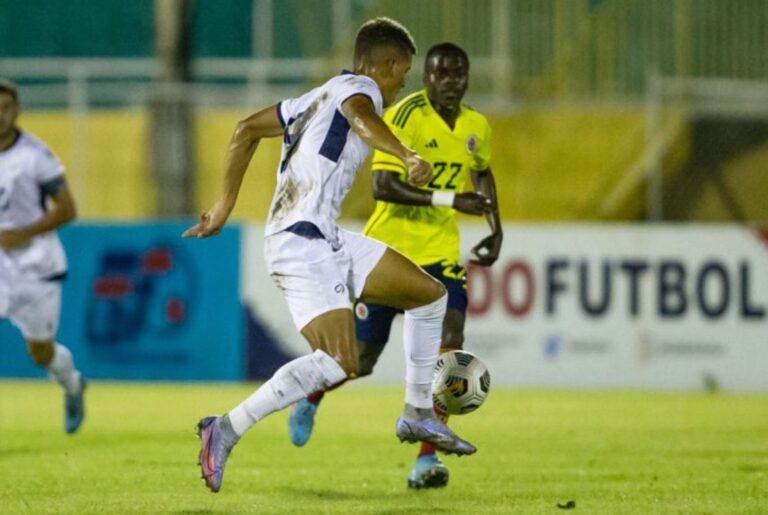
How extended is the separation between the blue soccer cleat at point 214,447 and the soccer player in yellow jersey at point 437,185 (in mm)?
1922

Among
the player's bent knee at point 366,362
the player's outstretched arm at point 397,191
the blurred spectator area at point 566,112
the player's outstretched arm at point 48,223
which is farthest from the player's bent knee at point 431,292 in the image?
the blurred spectator area at point 566,112

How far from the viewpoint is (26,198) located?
12.8 m

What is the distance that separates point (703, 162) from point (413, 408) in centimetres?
1162

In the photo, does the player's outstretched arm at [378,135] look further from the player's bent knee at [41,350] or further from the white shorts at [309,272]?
the player's bent knee at [41,350]

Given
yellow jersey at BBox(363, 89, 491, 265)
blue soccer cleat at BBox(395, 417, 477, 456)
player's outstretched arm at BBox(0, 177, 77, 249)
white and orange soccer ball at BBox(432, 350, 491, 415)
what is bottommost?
blue soccer cleat at BBox(395, 417, 477, 456)

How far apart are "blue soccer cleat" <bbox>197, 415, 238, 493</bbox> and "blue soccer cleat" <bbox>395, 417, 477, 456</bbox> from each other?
0.92 meters

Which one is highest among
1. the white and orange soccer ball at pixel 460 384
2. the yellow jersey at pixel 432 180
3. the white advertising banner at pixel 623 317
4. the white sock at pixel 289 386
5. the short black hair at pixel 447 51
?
the short black hair at pixel 447 51

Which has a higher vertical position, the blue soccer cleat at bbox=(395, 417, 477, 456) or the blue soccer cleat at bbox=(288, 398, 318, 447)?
the blue soccer cleat at bbox=(395, 417, 477, 456)

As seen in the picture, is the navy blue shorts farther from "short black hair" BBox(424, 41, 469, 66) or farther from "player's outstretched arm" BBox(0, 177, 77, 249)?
"player's outstretched arm" BBox(0, 177, 77, 249)

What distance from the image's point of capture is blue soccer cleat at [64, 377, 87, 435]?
1289cm

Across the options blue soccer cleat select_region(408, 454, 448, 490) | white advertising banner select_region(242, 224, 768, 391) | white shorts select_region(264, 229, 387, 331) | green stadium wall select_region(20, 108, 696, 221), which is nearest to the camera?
white shorts select_region(264, 229, 387, 331)

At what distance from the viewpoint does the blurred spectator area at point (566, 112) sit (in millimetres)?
20031

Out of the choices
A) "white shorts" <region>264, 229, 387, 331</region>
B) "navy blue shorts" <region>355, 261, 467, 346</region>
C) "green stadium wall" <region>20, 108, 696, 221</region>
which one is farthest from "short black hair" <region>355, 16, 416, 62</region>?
"green stadium wall" <region>20, 108, 696, 221</region>

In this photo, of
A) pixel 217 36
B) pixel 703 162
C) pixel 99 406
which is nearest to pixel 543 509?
pixel 99 406
